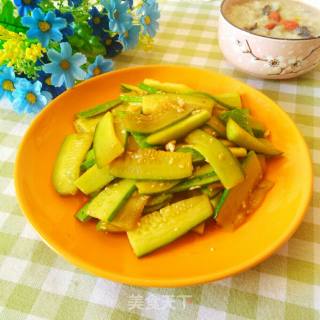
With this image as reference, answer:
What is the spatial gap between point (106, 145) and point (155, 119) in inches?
5.3

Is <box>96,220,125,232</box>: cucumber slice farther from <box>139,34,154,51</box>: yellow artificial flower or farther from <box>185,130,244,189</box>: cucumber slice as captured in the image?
<box>139,34,154,51</box>: yellow artificial flower

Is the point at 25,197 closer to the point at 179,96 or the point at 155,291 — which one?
the point at 155,291

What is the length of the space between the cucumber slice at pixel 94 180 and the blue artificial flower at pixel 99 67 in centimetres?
44

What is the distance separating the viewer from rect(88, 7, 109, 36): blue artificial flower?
1.18 meters

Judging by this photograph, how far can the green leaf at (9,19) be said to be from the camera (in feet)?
3.21

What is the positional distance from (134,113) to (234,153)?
0.85 ft

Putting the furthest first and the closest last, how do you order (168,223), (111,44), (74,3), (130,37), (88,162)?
1. (111,44)
2. (130,37)
3. (74,3)
4. (88,162)
5. (168,223)

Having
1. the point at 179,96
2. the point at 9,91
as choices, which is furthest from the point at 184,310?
the point at 9,91

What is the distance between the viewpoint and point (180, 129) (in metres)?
0.82

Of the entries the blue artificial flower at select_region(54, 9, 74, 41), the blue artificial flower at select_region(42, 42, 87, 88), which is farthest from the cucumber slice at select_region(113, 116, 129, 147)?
the blue artificial flower at select_region(54, 9, 74, 41)

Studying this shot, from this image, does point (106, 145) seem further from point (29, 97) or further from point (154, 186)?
point (29, 97)

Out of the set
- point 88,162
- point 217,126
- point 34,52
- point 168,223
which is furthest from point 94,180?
point 34,52

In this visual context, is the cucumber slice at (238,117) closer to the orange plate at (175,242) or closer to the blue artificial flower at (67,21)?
the orange plate at (175,242)

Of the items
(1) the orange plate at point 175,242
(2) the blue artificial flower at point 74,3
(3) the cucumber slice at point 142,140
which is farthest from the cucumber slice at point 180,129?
(2) the blue artificial flower at point 74,3
